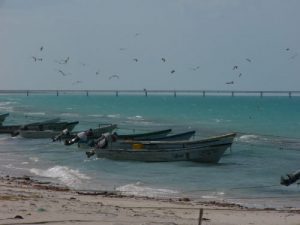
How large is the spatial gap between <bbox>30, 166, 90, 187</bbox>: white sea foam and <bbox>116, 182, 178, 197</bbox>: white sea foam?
2.04 m

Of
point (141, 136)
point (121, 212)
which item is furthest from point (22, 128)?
point (121, 212)

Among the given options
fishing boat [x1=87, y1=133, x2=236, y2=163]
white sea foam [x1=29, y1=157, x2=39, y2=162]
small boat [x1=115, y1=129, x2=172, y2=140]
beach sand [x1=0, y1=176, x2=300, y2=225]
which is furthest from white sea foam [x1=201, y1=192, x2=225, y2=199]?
small boat [x1=115, y1=129, x2=172, y2=140]

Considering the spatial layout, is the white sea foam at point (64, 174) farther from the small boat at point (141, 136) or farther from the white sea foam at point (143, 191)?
the small boat at point (141, 136)

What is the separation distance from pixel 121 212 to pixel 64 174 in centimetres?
1350

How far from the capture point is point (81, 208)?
14.8m

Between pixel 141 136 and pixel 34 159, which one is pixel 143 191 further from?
pixel 141 136

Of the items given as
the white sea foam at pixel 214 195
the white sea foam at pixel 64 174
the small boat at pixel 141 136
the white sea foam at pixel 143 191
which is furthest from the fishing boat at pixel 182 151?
the white sea foam at pixel 214 195

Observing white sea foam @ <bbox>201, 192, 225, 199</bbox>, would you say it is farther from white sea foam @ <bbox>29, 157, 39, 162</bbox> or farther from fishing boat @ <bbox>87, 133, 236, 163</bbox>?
white sea foam @ <bbox>29, 157, 39, 162</bbox>

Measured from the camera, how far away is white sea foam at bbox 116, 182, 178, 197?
2189cm

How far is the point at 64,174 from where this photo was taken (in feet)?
91.1

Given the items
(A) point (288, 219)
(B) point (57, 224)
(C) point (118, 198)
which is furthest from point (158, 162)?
(B) point (57, 224)

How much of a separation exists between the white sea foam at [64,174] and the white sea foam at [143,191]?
6.70 ft

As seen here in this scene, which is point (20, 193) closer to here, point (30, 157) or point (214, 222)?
point (214, 222)

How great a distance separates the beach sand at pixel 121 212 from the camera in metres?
12.9
